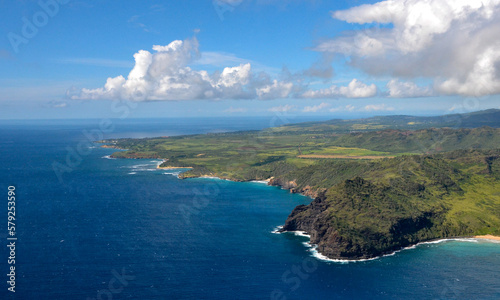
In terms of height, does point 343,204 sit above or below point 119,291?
above

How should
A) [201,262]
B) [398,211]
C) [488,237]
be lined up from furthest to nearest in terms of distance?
[398,211] < [488,237] < [201,262]

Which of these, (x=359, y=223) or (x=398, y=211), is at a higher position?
(x=398, y=211)

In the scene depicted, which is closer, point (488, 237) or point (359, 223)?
point (359, 223)

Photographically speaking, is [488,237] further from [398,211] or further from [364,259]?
[364,259]

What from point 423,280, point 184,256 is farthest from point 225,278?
point 423,280

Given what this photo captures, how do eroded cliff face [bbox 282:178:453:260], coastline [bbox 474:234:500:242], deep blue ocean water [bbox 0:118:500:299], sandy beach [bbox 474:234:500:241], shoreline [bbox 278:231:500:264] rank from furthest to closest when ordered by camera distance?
1. sandy beach [bbox 474:234:500:241]
2. coastline [bbox 474:234:500:242]
3. eroded cliff face [bbox 282:178:453:260]
4. shoreline [bbox 278:231:500:264]
5. deep blue ocean water [bbox 0:118:500:299]

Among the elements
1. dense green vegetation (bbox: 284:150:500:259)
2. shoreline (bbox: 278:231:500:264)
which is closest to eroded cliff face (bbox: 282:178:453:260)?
dense green vegetation (bbox: 284:150:500:259)

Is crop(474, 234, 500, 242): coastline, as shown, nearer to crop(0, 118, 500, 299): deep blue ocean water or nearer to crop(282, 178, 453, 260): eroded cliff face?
crop(0, 118, 500, 299): deep blue ocean water

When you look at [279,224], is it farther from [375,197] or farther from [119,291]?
[119,291]

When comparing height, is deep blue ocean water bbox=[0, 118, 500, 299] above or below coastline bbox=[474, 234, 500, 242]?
above

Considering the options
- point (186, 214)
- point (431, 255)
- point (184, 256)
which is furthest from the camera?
A: point (186, 214)

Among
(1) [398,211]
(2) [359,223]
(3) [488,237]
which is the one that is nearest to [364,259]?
(2) [359,223]
